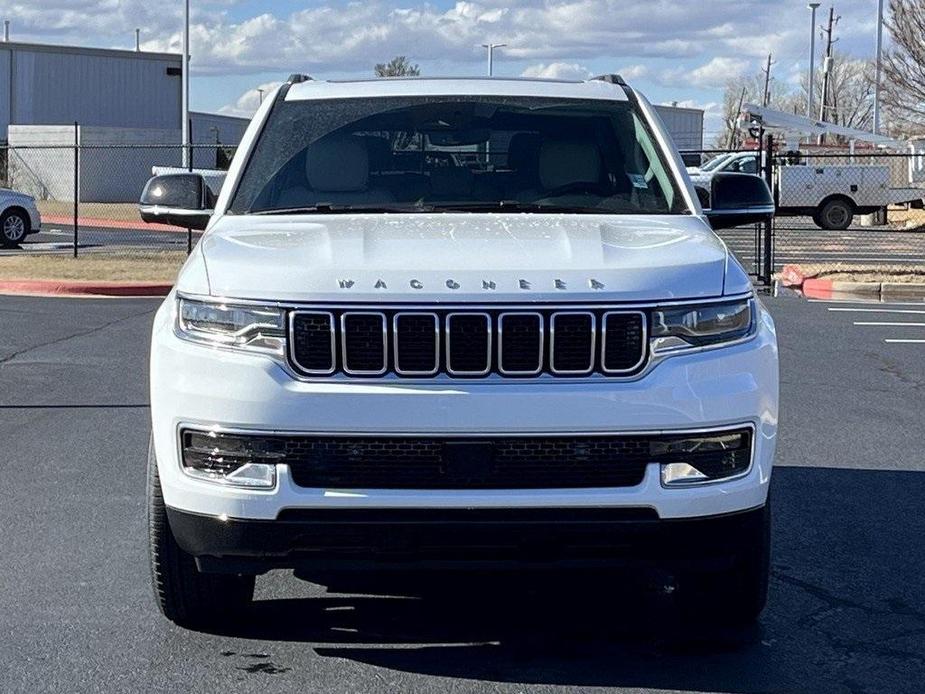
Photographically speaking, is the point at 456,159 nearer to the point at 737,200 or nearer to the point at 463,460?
the point at 737,200

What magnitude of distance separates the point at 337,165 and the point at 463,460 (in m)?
1.95

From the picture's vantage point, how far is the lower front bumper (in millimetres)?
4289

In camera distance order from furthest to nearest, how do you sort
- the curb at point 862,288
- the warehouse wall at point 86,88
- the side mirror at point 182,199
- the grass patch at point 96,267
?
the warehouse wall at point 86,88
the grass patch at point 96,267
the curb at point 862,288
the side mirror at point 182,199

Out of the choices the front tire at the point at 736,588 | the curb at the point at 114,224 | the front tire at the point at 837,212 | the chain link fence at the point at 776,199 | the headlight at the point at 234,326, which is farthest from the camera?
the front tire at the point at 837,212

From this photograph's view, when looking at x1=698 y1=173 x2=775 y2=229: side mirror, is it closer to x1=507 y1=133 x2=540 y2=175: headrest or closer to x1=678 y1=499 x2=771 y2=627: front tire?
x1=507 y1=133 x2=540 y2=175: headrest

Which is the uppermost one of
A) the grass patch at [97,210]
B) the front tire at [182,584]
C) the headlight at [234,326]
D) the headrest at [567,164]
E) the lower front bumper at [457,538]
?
the headrest at [567,164]

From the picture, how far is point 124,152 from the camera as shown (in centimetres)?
4462

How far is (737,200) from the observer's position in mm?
6156

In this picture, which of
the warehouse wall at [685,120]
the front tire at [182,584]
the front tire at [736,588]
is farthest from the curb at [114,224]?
the warehouse wall at [685,120]

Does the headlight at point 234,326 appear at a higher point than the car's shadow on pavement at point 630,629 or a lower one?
higher

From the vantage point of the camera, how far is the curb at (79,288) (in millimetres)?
18828

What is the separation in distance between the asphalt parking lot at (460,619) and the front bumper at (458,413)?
1.97 ft

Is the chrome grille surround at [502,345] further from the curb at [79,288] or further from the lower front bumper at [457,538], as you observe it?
the curb at [79,288]

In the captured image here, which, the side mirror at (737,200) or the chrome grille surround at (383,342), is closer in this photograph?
the chrome grille surround at (383,342)
